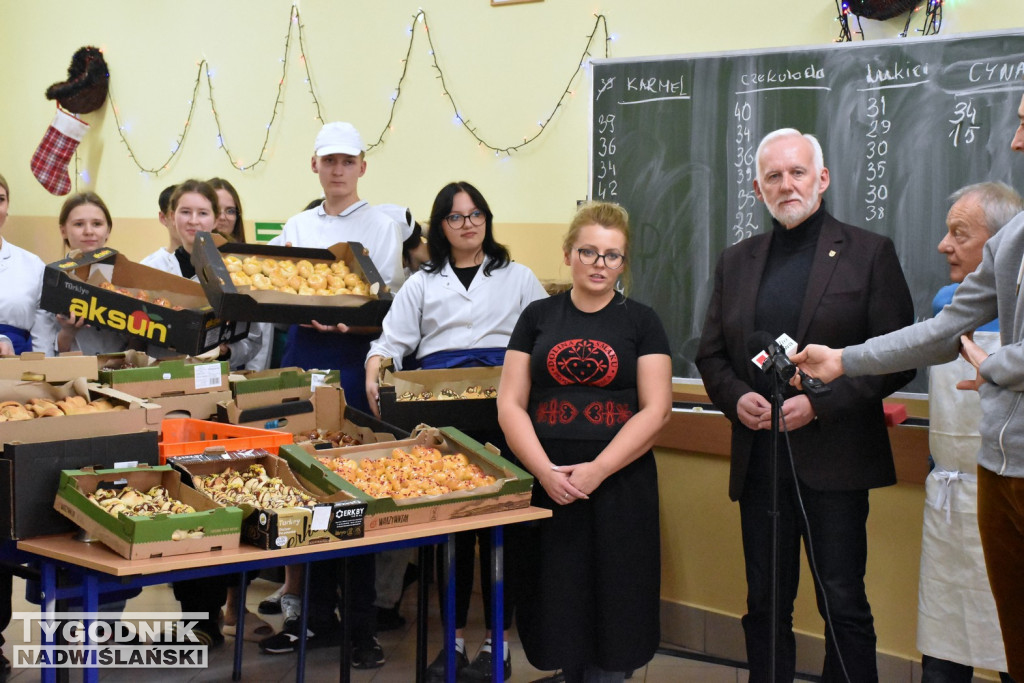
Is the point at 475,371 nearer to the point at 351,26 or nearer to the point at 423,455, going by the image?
the point at 423,455

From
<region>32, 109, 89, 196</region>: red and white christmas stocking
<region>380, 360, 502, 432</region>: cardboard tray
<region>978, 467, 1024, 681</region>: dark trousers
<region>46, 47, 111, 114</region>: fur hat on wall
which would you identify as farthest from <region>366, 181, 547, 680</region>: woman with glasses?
<region>32, 109, 89, 196</region>: red and white christmas stocking

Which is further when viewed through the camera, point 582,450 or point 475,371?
point 475,371

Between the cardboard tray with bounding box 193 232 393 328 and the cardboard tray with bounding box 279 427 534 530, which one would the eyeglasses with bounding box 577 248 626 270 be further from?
the cardboard tray with bounding box 193 232 393 328

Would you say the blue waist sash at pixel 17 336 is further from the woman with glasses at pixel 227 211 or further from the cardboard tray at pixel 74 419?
the cardboard tray at pixel 74 419

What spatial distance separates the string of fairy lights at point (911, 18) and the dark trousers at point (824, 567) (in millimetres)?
1594

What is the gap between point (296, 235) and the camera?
4.01 meters

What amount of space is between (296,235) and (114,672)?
5.75ft

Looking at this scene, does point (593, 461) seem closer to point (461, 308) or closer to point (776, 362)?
point (776, 362)

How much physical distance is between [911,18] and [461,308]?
6.04 feet

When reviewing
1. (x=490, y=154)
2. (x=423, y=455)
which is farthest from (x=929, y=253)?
(x=490, y=154)

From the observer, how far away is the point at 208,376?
3268mm

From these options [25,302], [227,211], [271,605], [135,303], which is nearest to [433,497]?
[135,303]

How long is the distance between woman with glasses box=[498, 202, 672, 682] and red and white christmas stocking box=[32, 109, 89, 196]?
15.5 feet

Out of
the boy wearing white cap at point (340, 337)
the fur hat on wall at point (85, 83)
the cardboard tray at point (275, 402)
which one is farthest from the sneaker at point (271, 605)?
the fur hat on wall at point (85, 83)
